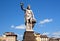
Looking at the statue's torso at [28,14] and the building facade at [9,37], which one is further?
the building facade at [9,37]

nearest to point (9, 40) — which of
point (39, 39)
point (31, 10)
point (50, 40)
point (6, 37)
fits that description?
point (6, 37)

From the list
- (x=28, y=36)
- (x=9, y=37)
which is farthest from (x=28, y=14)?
(x=9, y=37)

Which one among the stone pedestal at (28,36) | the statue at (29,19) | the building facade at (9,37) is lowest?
the stone pedestal at (28,36)

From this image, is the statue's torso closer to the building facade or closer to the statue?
the statue

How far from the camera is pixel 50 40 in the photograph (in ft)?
258

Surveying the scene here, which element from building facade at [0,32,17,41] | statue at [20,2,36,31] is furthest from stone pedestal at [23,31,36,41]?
building facade at [0,32,17,41]

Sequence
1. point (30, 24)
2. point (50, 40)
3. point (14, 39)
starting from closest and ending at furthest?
point (30, 24) → point (14, 39) → point (50, 40)

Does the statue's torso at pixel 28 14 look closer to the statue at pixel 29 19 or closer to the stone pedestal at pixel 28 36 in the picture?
the statue at pixel 29 19

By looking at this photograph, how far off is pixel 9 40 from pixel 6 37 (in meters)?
1.28

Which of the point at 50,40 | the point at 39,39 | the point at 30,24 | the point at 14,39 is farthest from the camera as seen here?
the point at 50,40

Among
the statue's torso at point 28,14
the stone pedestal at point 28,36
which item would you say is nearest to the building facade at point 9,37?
the statue's torso at point 28,14

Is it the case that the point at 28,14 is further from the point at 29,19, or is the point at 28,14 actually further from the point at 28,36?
the point at 28,36

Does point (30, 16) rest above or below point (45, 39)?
below

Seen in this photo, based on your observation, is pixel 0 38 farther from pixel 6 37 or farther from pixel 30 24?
pixel 30 24
